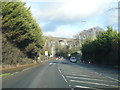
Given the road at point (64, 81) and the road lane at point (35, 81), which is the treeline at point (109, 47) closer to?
the road at point (64, 81)

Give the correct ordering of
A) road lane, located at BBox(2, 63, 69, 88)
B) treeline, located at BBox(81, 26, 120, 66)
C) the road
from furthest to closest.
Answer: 1. treeline, located at BBox(81, 26, 120, 66)
2. road lane, located at BBox(2, 63, 69, 88)
3. the road

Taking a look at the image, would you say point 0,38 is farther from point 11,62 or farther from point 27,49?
point 27,49

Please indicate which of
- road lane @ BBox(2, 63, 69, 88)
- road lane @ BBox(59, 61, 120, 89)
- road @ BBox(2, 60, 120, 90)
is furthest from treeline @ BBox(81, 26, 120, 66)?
road lane @ BBox(2, 63, 69, 88)

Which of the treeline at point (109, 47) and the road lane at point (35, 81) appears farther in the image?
the treeline at point (109, 47)

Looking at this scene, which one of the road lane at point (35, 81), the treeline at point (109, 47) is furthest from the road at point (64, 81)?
the treeline at point (109, 47)

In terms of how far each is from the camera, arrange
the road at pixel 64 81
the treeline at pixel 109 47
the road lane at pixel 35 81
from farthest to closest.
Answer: the treeline at pixel 109 47 → the road lane at pixel 35 81 → the road at pixel 64 81

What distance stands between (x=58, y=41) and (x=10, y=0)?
5625 inches

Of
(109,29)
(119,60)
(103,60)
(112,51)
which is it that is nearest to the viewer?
(119,60)

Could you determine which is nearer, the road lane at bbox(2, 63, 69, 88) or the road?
the road

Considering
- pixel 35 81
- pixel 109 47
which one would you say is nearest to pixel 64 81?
pixel 35 81

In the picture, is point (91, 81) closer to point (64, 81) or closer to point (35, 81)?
point (64, 81)

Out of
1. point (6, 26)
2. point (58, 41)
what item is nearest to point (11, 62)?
point (6, 26)

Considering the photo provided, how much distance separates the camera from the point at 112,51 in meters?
44.4

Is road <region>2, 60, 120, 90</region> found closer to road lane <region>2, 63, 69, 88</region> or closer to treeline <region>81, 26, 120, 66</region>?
road lane <region>2, 63, 69, 88</region>
